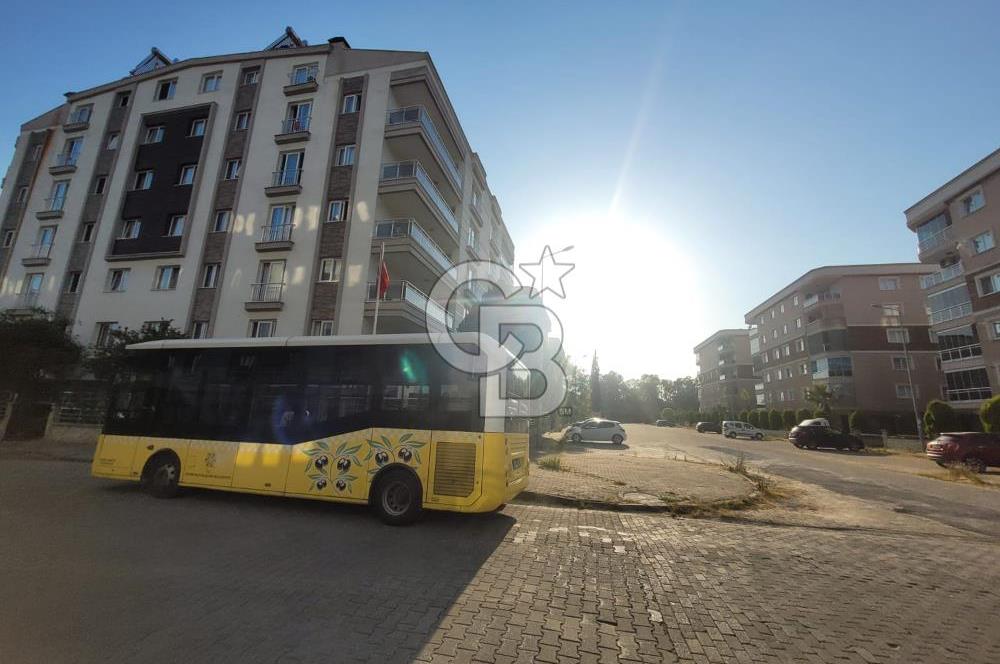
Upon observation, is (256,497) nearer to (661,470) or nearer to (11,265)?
(661,470)

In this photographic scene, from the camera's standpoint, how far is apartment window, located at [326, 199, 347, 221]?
2016 cm

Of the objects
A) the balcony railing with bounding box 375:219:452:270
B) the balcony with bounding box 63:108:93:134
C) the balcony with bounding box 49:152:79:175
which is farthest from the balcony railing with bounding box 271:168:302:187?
the balcony with bounding box 63:108:93:134

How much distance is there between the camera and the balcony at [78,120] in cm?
2619

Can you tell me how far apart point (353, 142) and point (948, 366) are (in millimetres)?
45083

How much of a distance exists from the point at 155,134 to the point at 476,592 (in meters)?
33.3

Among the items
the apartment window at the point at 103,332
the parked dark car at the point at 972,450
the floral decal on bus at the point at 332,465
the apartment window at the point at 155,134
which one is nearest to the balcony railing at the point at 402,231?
the floral decal on bus at the point at 332,465

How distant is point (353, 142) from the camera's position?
21.0 meters

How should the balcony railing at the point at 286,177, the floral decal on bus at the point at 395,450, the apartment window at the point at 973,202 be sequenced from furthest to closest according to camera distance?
the apartment window at the point at 973,202 → the balcony railing at the point at 286,177 → the floral decal on bus at the point at 395,450

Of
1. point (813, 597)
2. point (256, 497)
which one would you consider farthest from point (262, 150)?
point (813, 597)

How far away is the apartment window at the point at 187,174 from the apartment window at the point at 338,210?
387 inches

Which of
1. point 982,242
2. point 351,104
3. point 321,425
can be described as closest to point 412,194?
point 351,104

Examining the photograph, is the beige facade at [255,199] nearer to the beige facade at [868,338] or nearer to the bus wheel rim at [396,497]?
the bus wheel rim at [396,497]

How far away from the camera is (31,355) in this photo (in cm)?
1828

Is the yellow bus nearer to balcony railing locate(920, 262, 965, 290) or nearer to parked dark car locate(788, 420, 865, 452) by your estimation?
parked dark car locate(788, 420, 865, 452)
